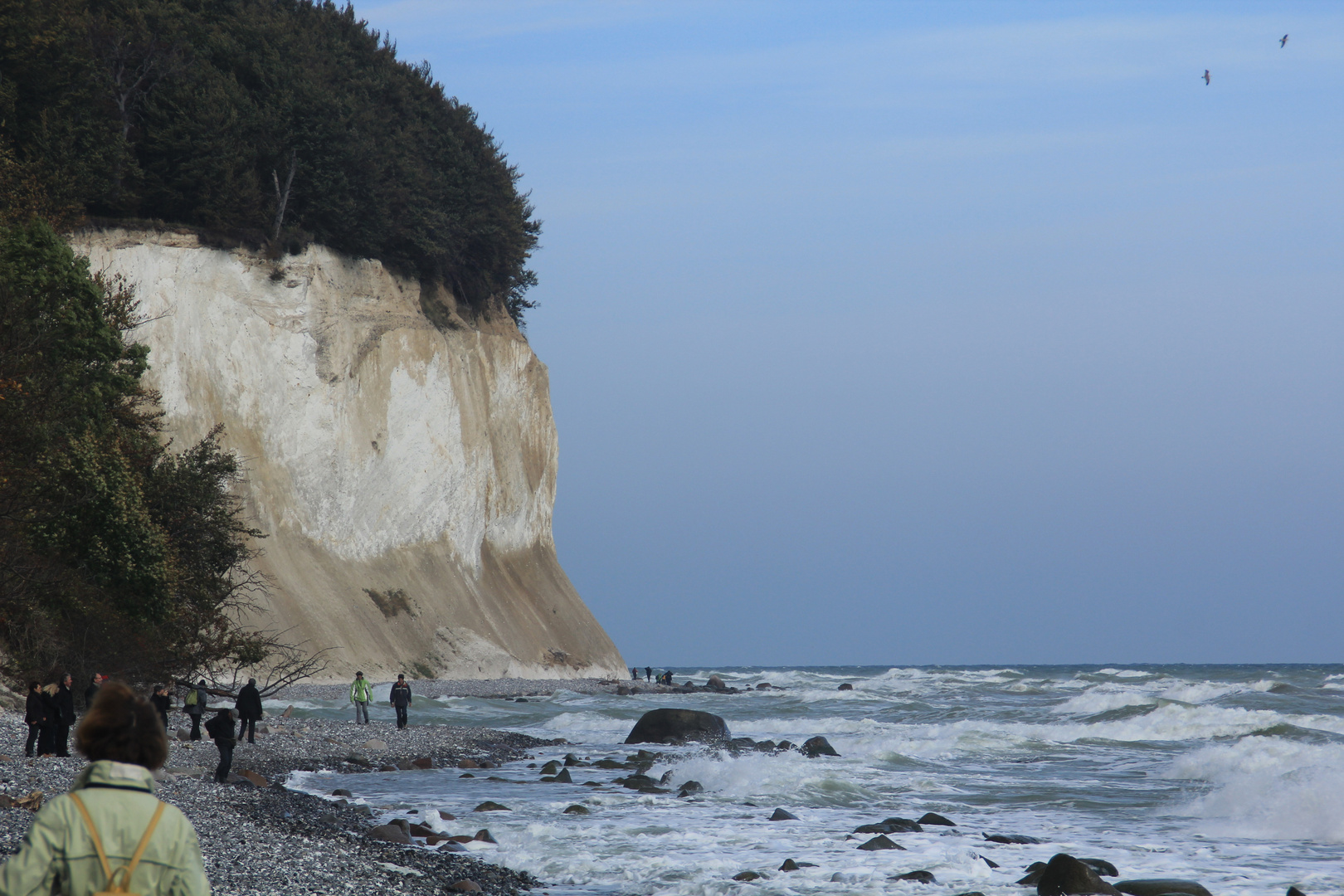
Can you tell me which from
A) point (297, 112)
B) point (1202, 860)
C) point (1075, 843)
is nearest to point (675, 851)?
point (1075, 843)

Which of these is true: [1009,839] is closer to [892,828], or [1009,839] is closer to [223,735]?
[892,828]

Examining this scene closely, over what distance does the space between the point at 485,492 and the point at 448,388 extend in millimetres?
5984

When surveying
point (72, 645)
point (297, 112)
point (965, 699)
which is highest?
point (297, 112)

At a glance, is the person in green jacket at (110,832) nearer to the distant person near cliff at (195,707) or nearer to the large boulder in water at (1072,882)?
the large boulder in water at (1072,882)

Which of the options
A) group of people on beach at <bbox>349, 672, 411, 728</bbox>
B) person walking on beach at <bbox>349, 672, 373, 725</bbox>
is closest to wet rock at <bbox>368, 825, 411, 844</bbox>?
group of people on beach at <bbox>349, 672, 411, 728</bbox>

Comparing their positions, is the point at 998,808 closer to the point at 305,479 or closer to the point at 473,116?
the point at 305,479

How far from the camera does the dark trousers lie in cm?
1573

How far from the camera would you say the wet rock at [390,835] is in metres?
12.9

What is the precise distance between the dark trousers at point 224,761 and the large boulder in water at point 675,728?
510 inches

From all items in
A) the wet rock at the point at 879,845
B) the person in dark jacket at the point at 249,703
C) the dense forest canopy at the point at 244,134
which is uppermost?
the dense forest canopy at the point at 244,134

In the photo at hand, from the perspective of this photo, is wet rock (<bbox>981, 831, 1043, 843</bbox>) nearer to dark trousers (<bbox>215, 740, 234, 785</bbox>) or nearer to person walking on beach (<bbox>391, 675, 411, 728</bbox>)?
dark trousers (<bbox>215, 740, 234, 785</bbox>)

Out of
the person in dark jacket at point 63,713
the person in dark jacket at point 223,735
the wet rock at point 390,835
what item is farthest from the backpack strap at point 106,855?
the person in dark jacket at point 63,713

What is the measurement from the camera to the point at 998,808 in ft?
56.4

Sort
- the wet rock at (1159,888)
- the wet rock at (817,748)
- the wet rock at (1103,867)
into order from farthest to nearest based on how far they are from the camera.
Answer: the wet rock at (817,748), the wet rock at (1103,867), the wet rock at (1159,888)
